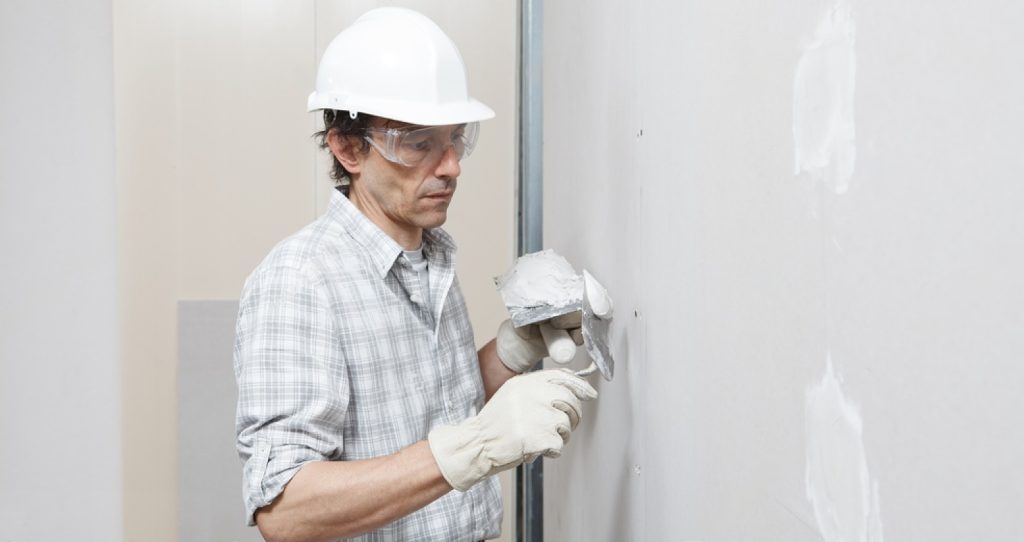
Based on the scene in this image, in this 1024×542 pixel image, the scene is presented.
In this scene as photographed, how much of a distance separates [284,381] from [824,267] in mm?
908

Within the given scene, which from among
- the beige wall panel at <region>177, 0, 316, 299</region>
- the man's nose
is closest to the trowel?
the man's nose

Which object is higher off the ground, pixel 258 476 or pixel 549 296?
pixel 549 296

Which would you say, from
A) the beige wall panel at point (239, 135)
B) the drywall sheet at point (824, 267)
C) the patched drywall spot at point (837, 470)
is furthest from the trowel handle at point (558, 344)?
the beige wall panel at point (239, 135)

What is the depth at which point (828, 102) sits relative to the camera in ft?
2.37

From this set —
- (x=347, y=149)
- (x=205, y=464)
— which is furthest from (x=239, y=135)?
(x=347, y=149)

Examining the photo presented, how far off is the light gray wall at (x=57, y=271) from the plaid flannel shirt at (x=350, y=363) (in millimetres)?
1717

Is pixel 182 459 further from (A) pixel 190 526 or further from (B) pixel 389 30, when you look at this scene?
(B) pixel 389 30

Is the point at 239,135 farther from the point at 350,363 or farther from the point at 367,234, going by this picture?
the point at 350,363

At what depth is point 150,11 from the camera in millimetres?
2756

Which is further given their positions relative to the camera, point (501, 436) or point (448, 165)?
point (448, 165)

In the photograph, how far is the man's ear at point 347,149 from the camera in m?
1.66

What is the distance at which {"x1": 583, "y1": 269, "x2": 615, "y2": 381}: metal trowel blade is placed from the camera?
153 cm

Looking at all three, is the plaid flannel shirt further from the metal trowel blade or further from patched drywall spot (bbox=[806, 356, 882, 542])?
patched drywall spot (bbox=[806, 356, 882, 542])

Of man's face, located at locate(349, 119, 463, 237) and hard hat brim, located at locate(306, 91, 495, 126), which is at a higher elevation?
hard hat brim, located at locate(306, 91, 495, 126)
